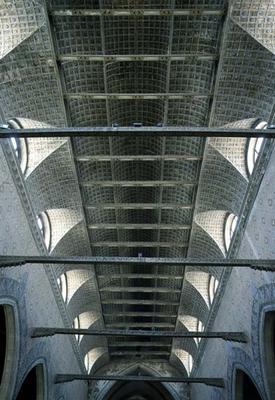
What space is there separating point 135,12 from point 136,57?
1.34 meters

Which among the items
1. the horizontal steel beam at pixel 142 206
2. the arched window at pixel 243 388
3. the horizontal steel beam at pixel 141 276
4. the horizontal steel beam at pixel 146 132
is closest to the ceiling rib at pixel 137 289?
the horizontal steel beam at pixel 141 276

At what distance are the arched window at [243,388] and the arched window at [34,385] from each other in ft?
26.8

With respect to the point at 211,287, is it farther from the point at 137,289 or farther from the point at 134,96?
the point at 134,96

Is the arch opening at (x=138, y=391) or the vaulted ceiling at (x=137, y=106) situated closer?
the vaulted ceiling at (x=137, y=106)

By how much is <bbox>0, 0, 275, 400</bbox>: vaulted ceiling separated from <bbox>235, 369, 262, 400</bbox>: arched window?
3939mm

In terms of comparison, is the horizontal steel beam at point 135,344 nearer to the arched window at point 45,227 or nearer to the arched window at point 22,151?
the arched window at point 45,227

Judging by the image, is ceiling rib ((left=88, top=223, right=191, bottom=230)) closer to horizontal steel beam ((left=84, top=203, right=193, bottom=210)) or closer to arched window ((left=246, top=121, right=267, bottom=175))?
horizontal steel beam ((left=84, top=203, right=193, bottom=210))

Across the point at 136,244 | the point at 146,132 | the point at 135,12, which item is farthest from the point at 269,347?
the point at 135,12

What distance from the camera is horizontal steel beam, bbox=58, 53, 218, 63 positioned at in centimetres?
1133

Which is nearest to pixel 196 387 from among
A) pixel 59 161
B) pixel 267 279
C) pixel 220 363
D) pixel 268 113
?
pixel 220 363

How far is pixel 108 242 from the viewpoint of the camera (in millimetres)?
18297

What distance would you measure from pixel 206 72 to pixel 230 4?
2.14 meters

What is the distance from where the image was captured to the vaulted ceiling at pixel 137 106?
10492mm

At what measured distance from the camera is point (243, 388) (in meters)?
16.8
